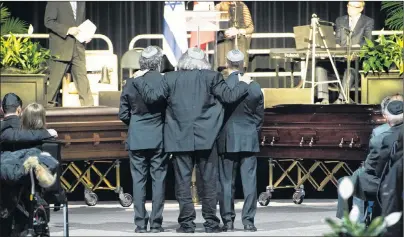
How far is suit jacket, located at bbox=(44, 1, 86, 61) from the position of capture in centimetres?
1780

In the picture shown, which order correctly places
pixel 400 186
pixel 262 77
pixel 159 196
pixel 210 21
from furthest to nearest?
pixel 262 77, pixel 210 21, pixel 159 196, pixel 400 186

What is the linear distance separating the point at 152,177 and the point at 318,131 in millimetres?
3634

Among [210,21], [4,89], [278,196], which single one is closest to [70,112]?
[4,89]

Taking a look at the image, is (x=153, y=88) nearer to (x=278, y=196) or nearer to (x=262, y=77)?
(x=278, y=196)

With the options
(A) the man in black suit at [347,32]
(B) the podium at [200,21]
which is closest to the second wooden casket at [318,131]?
(B) the podium at [200,21]

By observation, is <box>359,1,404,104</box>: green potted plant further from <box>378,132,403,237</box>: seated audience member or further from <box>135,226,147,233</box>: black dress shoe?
<box>378,132,403,237</box>: seated audience member

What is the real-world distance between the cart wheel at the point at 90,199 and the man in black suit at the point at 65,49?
160 centimetres

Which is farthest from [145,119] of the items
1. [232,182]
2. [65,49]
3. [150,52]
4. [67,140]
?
[65,49]

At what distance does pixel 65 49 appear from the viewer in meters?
17.8

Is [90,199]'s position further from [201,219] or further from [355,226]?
[355,226]

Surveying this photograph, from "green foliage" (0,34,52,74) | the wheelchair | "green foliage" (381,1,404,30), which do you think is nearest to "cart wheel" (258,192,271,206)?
"green foliage" (0,34,52,74)

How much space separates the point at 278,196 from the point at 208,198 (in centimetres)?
550

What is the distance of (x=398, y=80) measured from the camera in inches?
680

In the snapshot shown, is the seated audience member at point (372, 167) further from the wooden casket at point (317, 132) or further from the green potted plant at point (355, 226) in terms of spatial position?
the wooden casket at point (317, 132)
